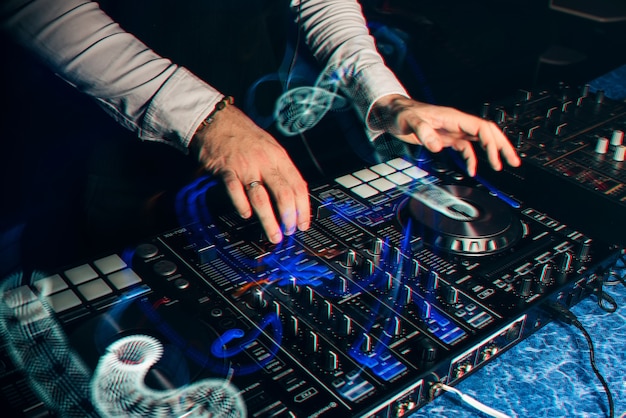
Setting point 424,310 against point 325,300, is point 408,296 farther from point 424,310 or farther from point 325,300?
point 325,300

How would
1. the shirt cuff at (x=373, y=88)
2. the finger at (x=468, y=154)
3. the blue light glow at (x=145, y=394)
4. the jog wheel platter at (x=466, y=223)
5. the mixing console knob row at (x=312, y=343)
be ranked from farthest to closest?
the shirt cuff at (x=373, y=88), the finger at (x=468, y=154), the jog wheel platter at (x=466, y=223), the mixing console knob row at (x=312, y=343), the blue light glow at (x=145, y=394)

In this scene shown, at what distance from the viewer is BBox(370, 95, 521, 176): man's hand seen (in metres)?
1.27

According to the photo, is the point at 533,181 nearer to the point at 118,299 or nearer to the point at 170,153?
the point at 170,153

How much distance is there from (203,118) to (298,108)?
0.58m

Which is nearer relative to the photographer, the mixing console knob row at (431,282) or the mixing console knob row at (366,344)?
the mixing console knob row at (366,344)

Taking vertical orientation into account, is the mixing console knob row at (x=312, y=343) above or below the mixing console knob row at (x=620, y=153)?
below

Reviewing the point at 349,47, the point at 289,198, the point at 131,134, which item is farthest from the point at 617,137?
the point at 131,134

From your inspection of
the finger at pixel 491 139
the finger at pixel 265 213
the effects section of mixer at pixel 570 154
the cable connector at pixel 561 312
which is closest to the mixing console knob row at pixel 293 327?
the finger at pixel 265 213

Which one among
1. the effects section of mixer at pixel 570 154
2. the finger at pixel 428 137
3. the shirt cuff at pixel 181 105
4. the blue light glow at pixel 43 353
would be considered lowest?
the blue light glow at pixel 43 353

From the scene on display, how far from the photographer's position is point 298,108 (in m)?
1.67

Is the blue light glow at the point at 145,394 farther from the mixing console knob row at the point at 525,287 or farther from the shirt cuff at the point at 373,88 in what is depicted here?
the shirt cuff at the point at 373,88

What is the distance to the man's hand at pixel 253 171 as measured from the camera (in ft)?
3.41

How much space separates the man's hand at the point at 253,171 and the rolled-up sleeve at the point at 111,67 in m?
0.04

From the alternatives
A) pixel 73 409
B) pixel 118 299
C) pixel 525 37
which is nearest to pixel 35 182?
pixel 118 299
